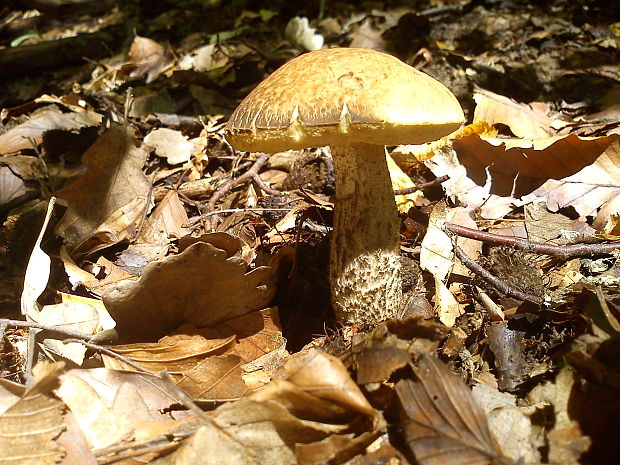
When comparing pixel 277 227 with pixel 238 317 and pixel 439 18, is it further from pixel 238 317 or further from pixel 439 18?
pixel 439 18

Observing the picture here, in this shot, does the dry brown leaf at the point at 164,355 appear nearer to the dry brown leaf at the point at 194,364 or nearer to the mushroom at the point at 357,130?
the dry brown leaf at the point at 194,364

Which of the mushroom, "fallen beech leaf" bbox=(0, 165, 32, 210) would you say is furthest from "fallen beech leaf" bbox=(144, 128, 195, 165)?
the mushroom

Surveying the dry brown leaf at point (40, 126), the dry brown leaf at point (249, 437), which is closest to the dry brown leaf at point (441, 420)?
the dry brown leaf at point (249, 437)

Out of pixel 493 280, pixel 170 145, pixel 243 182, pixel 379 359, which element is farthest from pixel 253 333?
pixel 170 145

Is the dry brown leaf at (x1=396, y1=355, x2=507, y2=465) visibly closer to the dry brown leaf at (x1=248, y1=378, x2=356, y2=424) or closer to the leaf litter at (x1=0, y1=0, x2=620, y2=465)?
the leaf litter at (x1=0, y1=0, x2=620, y2=465)

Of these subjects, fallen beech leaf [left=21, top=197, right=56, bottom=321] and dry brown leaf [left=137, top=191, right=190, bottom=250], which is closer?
fallen beech leaf [left=21, top=197, right=56, bottom=321]

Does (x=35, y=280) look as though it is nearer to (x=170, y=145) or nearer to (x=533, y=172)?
(x=170, y=145)
